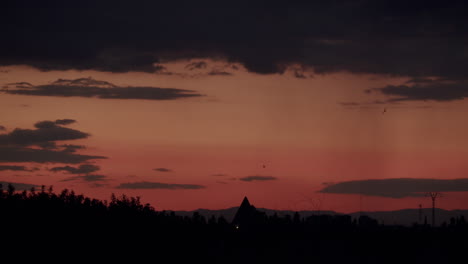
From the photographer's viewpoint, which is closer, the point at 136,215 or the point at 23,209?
the point at 23,209

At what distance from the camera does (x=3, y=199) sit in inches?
1246

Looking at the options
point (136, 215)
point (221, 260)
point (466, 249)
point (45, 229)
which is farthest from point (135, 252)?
point (466, 249)

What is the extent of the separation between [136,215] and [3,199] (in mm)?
7680

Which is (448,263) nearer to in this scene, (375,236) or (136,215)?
(375,236)

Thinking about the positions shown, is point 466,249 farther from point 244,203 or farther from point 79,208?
point 244,203

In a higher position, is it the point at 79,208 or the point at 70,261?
the point at 79,208

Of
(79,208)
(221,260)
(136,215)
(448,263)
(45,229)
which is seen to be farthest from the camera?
(448,263)

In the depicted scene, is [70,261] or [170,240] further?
[170,240]

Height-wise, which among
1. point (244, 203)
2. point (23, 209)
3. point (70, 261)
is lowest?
point (70, 261)

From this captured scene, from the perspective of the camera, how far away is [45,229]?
31.2 m

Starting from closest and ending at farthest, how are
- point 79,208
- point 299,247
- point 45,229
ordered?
point 45,229 < point 79,208 < point 299,247

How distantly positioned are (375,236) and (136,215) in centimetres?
3217

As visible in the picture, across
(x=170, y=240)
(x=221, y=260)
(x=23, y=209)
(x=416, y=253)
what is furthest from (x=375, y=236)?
(x=23, y=209)

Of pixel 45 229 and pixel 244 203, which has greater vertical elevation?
pixel 244 203
